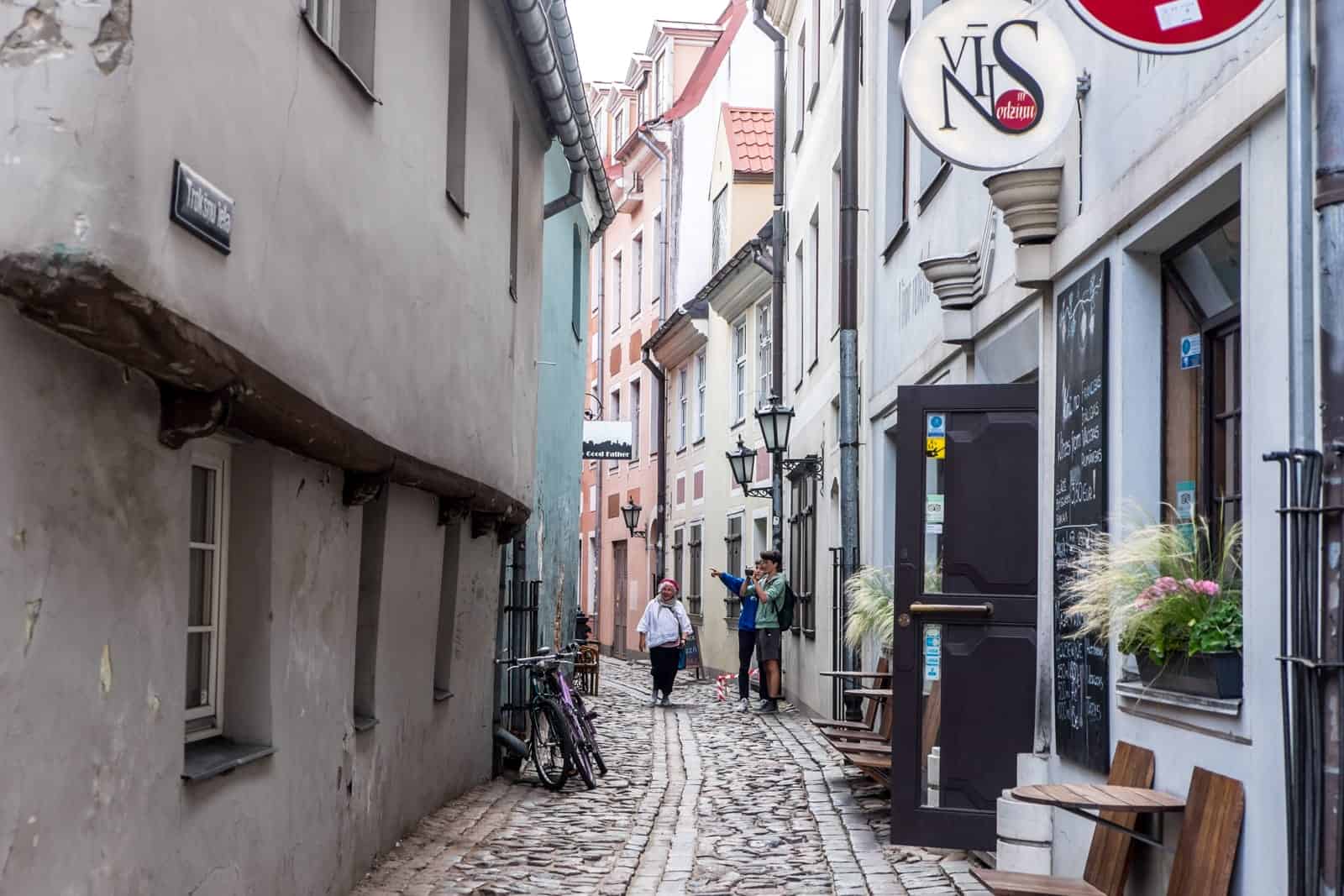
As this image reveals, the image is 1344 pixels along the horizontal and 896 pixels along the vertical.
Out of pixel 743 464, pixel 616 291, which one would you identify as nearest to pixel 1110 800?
pixel 743 464

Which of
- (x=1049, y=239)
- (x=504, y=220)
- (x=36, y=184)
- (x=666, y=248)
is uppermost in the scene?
(x=666, y=248)

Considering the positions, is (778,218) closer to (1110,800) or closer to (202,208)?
(1110,800)

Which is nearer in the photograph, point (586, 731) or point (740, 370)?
point (586, 731)

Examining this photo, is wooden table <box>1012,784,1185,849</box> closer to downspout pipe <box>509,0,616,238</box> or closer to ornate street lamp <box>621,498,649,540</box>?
downspout pipe <box>509,0,616,238</box>

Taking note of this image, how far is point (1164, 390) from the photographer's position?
664cm

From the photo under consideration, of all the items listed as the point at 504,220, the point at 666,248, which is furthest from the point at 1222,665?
the point at 666,248

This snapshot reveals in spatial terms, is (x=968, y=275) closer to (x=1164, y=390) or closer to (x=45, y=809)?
(x=1164, y=390)

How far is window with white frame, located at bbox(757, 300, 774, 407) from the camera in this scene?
80.1 ft

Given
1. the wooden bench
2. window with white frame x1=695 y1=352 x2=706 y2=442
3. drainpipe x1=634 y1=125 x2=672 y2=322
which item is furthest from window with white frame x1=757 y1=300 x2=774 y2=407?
the wooden bench

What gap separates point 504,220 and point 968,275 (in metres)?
3.86

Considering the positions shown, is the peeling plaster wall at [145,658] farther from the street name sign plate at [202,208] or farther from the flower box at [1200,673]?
the flower box at [1200,673]

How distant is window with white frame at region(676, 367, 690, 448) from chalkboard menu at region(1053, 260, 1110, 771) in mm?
23889

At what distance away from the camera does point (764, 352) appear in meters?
24.8

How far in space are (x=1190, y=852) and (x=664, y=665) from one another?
14858 millimetres
